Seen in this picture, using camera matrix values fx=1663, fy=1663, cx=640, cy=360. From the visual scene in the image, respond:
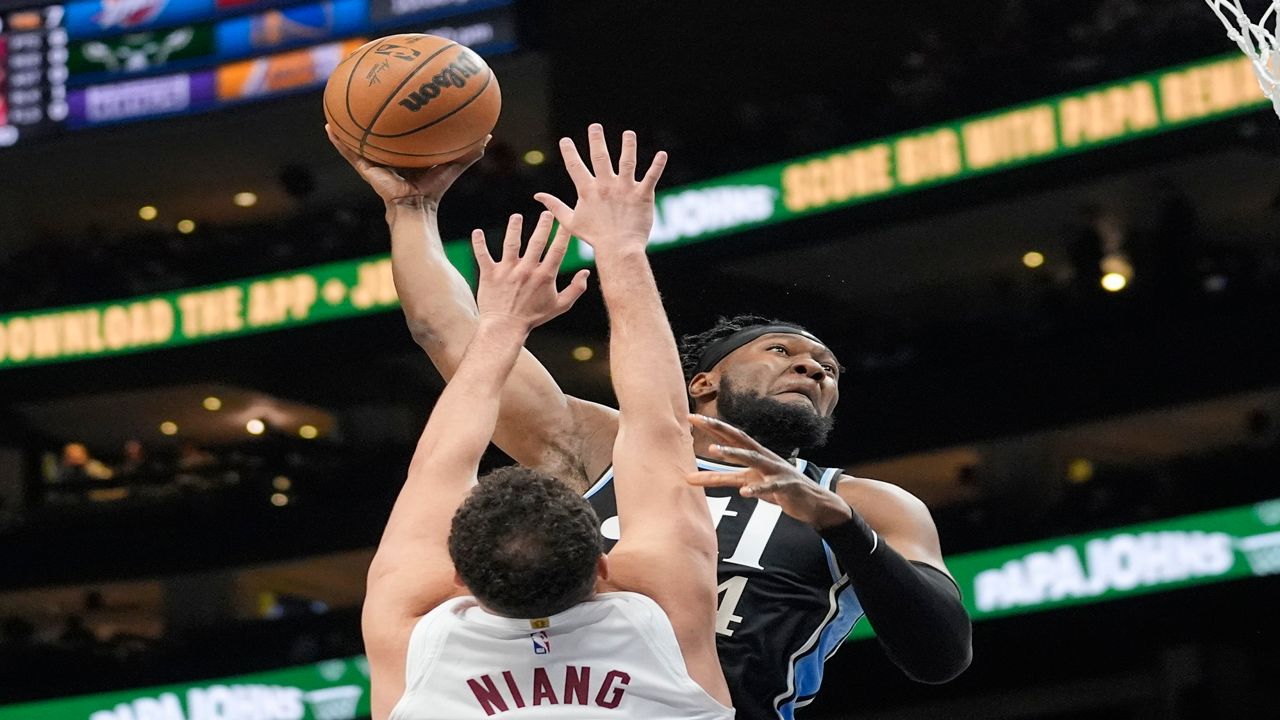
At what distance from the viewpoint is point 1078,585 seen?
11.5m

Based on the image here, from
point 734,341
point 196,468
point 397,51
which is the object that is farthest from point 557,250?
point 196,468

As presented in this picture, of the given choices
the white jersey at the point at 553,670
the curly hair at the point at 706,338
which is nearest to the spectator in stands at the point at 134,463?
the curly hair at the point at 706,338

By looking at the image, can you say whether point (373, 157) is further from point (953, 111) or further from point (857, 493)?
point (953, 111)

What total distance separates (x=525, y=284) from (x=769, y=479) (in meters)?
0.64

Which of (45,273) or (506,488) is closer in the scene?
(506,488)

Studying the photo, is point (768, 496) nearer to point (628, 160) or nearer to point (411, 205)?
point (628, 160)

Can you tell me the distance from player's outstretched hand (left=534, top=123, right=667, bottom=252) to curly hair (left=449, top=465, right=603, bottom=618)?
2.15 feet

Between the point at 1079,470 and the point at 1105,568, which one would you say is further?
the point at 1079,470

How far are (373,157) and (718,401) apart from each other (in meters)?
1.05

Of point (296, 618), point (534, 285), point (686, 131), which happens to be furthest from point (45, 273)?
point (534, 285)

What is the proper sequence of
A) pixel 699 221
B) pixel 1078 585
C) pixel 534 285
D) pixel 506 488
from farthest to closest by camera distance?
1. pixel 699 221
2. pixel 1078 585
3. pixel 534 285
4. pixel 506 488

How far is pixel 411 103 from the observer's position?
4.13 metres

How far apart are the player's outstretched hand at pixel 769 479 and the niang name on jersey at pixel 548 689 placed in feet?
1.33

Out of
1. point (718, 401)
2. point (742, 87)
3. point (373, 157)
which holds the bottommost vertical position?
point (718, 401)
